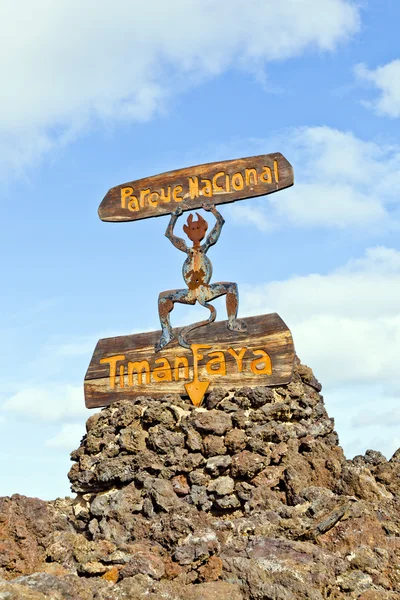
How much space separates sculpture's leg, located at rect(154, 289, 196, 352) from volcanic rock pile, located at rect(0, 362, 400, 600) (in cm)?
101

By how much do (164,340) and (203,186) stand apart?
7.86ft

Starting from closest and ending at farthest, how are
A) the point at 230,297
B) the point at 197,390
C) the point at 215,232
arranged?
the point at 197,390, the point at 230,297, the point at 215,232

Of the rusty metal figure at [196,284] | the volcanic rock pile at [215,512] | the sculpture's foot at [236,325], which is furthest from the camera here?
the rusty metal figure at [196,284]

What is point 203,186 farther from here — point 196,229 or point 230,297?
point 230,297

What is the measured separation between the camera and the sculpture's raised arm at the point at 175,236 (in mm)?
11703

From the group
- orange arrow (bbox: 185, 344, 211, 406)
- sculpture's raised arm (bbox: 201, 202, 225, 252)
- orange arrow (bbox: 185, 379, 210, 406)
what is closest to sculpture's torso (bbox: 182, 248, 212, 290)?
sculpture's raised arm (bbox: 201, 202, 225, 252)

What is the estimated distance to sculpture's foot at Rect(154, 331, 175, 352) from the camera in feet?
37.2

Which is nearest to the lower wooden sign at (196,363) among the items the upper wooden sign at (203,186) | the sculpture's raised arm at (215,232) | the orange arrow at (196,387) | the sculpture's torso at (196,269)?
the orange arrow at (196,387)

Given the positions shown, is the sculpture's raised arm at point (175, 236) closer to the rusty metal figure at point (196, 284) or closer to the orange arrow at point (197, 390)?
the rusty metal figure at point (196, 284)

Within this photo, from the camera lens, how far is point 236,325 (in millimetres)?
11016

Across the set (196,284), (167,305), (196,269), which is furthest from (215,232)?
(167,305)

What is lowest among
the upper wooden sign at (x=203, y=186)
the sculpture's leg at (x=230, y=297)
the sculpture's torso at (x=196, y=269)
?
the sculpture's leg at (x=230, y=297)

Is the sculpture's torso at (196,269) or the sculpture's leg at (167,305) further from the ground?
the sculpture's torso at (196,269)

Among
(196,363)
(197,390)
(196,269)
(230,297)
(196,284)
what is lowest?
(197,390)
